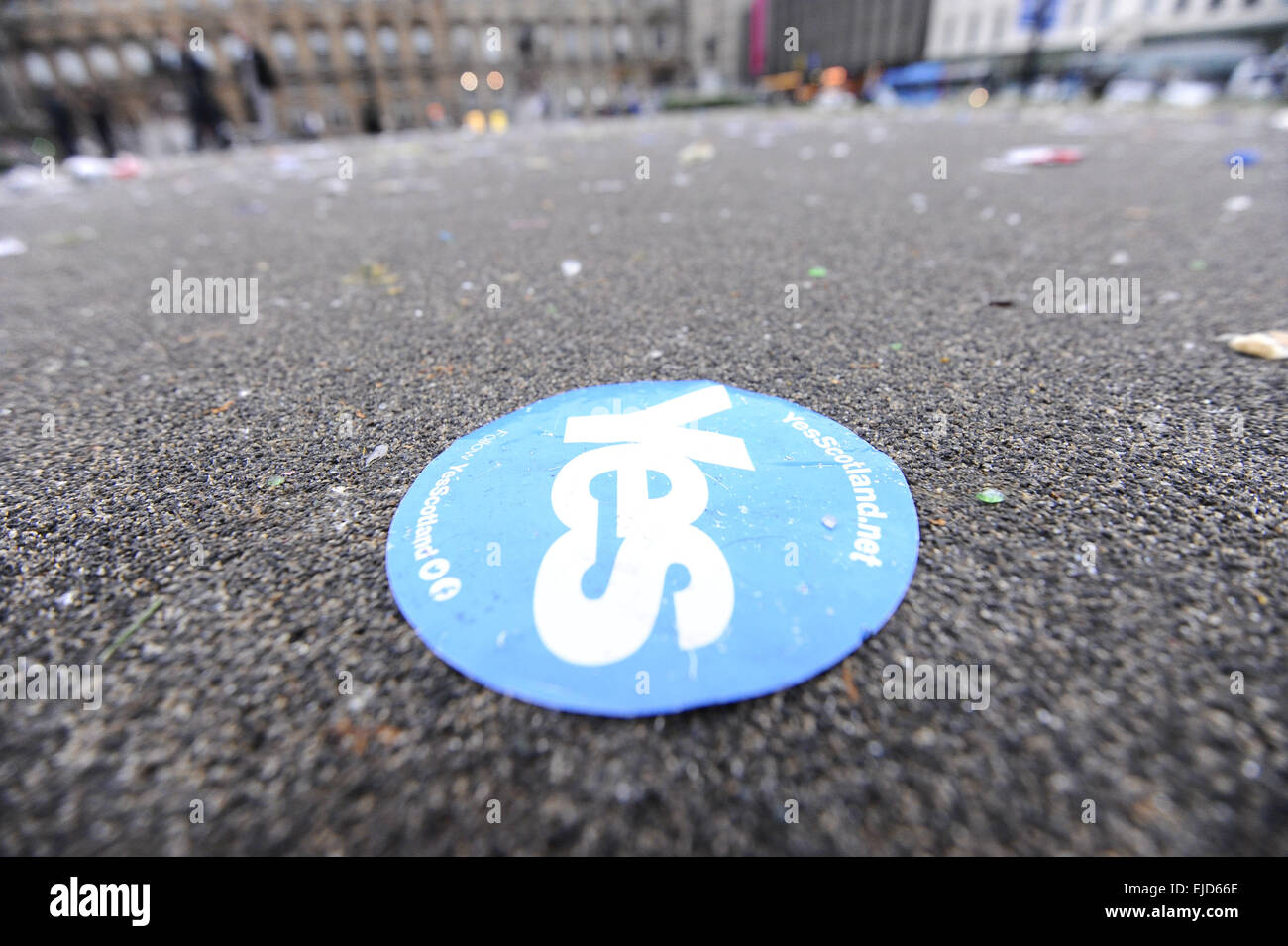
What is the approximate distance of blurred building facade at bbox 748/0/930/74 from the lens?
36.6 meters

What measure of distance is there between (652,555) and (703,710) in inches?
14.8

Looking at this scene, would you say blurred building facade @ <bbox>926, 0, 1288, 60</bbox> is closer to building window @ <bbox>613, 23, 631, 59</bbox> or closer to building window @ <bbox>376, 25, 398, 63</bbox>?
building window @ <bbox>613, 23, 631, 59</bbox>

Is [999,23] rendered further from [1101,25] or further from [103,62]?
[103,62]

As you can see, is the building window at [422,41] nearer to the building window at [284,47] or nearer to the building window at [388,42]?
the building window at [388,42]

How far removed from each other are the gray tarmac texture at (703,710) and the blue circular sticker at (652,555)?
0.19 ft

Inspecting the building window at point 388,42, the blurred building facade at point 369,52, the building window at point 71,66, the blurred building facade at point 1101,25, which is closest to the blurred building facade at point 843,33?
the blurred building facade at point 1101,25

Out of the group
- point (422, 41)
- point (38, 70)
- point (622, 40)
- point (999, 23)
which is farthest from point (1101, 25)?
point (38, 70)

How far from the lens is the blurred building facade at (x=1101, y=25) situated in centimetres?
1952

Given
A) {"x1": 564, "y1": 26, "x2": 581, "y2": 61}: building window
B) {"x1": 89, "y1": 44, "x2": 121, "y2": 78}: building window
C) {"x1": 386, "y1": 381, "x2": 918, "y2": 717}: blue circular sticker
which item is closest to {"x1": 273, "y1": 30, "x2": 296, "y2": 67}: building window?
{"x1": 89, "y1": 44, "x2": 121, "y2": 78}: building window

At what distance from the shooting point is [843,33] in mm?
39812

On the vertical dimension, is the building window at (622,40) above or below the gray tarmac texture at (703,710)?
above

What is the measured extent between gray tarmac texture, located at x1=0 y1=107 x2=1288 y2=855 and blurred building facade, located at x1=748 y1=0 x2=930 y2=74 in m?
41.4
